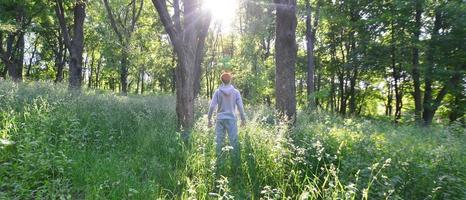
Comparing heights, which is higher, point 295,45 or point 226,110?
point 295,45

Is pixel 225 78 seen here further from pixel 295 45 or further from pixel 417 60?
pixel 417 60

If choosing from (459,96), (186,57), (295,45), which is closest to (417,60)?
(459,96)

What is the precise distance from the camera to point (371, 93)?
34.8 metres

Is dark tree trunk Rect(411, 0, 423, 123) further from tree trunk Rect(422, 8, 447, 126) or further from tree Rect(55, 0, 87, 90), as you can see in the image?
tree Rect(55, 0, 87, 90)

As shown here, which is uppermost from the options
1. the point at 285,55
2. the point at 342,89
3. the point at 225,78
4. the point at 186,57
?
the point at 285,55

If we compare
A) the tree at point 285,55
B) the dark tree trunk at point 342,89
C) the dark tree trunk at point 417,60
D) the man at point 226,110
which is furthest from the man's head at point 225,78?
the dark tree trunk at point 342,89

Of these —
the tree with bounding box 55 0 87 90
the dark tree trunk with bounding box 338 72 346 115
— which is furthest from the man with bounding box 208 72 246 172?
the dark tree trunk with bounding box 338 72 346 115

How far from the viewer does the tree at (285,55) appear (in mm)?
9867

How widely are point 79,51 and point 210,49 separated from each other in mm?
24524

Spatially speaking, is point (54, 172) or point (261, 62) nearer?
point (54, 172)

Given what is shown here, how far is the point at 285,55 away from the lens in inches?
396

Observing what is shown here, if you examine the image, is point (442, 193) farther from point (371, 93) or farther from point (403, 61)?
point (371, 93)

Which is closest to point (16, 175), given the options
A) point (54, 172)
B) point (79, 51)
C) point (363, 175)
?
point (54, 172)

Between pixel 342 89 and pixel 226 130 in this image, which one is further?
pixel 342 89
